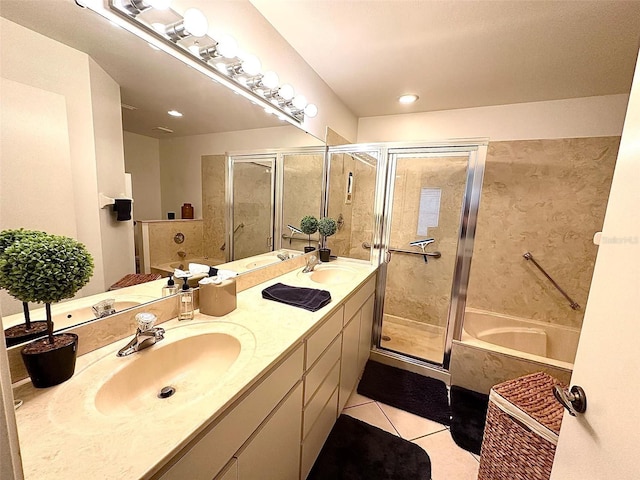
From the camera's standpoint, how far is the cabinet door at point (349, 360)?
1.61 metres

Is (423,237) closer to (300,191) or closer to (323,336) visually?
(300,191)

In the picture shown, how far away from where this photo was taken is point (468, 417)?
1773 millimetres

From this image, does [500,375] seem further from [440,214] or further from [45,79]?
[45,79]

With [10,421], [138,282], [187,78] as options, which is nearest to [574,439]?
[10,421]

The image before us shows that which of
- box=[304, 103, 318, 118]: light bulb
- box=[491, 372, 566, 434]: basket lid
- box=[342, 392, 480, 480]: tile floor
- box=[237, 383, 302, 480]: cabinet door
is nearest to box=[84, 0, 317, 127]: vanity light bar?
box=[304, 103, 318, 118]: light bulb

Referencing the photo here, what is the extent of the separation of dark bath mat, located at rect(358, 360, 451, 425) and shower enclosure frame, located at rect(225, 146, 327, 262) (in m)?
1.34

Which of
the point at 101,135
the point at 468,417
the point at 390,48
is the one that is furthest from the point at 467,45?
the point at 468,417

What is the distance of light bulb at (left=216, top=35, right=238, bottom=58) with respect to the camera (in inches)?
45.1

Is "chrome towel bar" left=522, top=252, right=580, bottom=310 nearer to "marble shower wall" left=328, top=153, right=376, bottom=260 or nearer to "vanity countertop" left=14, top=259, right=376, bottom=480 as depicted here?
"marble shower wall" left=328, top=153, right=376, bottom=260

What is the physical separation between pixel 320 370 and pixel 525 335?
7.20 feet

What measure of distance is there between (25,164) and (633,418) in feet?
4.75

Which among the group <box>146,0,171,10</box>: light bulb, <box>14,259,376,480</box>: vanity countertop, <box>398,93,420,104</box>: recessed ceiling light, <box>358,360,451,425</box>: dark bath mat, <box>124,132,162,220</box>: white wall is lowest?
<box>358,360,451,425</box>: dark bath mat

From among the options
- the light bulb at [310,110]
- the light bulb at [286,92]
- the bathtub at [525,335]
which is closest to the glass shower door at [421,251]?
the bathtub at [525,335]

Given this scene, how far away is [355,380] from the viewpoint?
1967 millimetres
